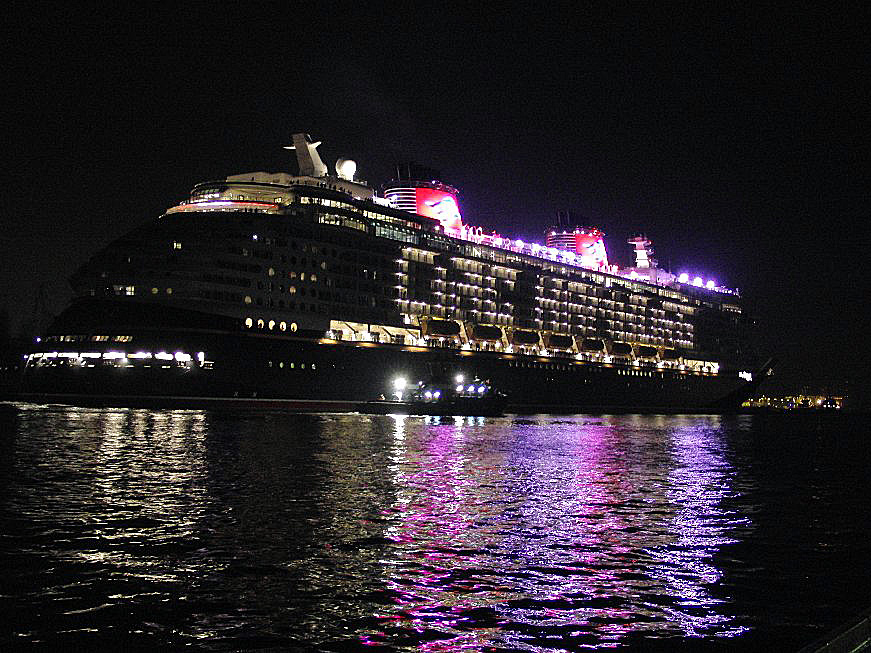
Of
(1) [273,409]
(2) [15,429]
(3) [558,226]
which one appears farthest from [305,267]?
(3) [558,226]

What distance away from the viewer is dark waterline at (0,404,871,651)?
11594 millimetres

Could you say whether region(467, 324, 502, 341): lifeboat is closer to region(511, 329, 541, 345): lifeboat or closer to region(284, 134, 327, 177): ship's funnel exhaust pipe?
region(511, 329, 541, 345): lifeboat

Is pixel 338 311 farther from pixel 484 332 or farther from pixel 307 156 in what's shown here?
pixel 484 332

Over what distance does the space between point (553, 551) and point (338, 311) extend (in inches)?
2818

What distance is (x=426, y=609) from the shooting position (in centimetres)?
1257

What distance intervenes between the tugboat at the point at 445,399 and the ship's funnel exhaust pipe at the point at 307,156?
2601 cm

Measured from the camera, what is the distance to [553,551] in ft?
56.2

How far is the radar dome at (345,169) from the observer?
99.8 meters

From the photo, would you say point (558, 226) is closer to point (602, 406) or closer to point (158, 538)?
point (602, 406)

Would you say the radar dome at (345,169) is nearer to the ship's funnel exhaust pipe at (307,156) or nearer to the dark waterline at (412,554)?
the ship's funnel exhaust pipe at (307,156)

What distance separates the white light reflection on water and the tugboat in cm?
5007

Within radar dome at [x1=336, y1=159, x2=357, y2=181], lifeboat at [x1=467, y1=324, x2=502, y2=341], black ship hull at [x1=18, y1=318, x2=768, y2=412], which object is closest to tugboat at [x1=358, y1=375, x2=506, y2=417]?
black ship hull at [x1=18, y1=318, x2=768, y2=412]

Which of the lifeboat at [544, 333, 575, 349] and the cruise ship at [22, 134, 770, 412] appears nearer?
the cruise ship at [22, 134, 770, 412]

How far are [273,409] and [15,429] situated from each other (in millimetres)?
31488
